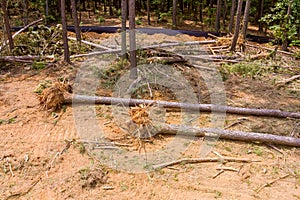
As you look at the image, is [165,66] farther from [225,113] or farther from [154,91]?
[225,113]

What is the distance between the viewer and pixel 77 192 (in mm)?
4445

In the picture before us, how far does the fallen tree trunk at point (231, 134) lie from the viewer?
5.57 meters

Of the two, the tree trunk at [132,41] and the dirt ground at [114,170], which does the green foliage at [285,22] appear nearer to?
the dirt ground at [114,170]

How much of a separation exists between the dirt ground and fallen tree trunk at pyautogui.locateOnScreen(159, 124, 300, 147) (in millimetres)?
108

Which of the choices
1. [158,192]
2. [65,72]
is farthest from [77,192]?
[65,72]

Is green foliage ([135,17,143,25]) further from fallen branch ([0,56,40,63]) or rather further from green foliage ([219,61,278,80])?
green foliage ([219,61,278,80])

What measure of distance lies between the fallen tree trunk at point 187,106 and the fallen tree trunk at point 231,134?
0.98 m

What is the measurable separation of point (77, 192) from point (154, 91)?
3.95 m

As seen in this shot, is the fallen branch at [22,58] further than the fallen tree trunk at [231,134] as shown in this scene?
Yes

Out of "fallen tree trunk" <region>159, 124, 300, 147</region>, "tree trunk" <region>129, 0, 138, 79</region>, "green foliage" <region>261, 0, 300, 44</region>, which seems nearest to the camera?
"fallen tree trunk" <region>159, 124, 300, 147</region>

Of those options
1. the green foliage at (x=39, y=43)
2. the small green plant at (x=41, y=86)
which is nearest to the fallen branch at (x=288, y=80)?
the small green plant at (x=41, y=86)

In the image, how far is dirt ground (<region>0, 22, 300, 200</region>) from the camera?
448 centimetres

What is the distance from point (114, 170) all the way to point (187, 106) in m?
2.66

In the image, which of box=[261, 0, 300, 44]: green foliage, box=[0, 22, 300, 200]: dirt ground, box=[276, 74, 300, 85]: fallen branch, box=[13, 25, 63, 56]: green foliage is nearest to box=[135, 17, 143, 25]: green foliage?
box=[13, 25, 63, 56]: green foliage
